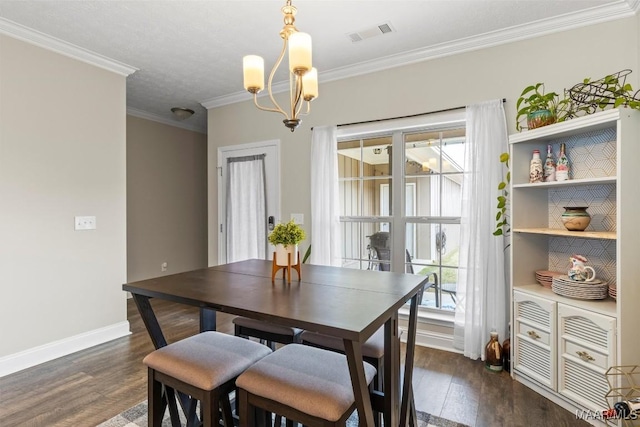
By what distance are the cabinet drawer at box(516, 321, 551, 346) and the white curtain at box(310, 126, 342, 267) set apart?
1637mm

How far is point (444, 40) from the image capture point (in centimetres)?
281

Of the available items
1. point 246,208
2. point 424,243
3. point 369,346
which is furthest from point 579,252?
point 246,208

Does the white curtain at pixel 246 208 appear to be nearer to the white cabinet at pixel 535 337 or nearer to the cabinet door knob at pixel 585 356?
the white cabinet at pixel 535 337

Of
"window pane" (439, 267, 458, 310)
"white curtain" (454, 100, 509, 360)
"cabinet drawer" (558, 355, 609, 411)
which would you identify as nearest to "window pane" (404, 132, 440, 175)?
"white curtain" (454, 100, 509, 360)

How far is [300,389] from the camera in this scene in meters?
1.24

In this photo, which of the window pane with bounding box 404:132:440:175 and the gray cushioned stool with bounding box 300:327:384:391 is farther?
the window pane with bounding box 404:132:440:175

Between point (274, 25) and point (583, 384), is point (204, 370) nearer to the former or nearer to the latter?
point (583, 384)

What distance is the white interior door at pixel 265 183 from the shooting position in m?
3.91

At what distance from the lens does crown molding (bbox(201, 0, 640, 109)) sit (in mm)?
2340

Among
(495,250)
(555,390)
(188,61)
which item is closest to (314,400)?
(555,390)

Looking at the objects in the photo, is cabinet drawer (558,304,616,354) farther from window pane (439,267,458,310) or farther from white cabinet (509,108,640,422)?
window pane (439,267,458,310)

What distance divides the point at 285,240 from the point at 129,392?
164cm

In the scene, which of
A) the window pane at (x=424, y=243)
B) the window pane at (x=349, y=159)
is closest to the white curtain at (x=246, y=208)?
the window pane at (x=349, y=159)

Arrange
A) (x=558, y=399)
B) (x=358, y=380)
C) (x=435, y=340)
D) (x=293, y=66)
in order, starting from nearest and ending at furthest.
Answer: (x=358, y=380) < (x=293, y=66) < (x=558, y=399) < (x=435, y=340)
